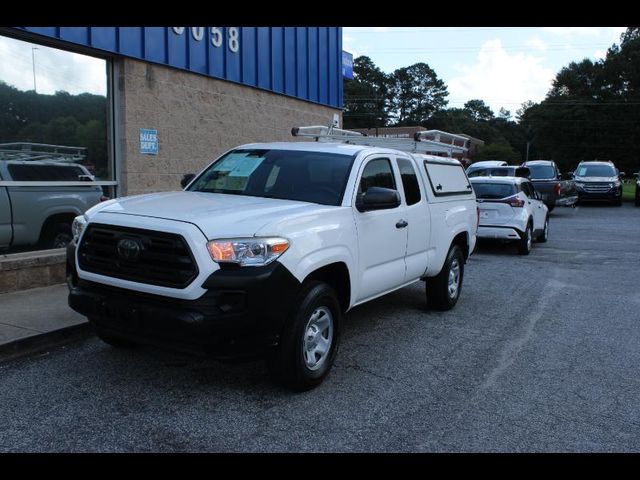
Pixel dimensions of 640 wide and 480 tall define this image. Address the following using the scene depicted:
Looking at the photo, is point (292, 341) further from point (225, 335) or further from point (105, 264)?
point (105, 264)

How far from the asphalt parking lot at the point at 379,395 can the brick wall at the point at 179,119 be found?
181 inches

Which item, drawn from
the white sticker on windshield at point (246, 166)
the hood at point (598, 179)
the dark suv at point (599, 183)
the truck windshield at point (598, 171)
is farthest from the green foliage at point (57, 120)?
the truck windshield at point (598, 171)

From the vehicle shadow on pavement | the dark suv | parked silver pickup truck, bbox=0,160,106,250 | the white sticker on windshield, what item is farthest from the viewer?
the dark suv

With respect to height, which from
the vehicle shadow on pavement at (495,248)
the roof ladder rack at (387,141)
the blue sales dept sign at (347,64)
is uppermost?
the blue sales dept sign at (347,64)

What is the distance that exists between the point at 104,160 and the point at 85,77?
1.25 metres

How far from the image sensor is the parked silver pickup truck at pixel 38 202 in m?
7.58

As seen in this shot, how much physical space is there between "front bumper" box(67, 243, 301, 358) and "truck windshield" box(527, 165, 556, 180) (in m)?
19.6

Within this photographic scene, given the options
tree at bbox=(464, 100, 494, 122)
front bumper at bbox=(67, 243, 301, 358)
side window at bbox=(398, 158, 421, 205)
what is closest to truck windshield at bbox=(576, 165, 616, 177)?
side window at bbox=(398, 158, 421, 205)

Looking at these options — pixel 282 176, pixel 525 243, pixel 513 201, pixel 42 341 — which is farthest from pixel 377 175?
pixel 525 243

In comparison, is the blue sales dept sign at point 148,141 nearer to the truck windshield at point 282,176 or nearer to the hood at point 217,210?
the truck windshield at point 282,176

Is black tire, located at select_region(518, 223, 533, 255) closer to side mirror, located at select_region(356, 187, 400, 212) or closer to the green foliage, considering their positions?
side mirror, located at select_region(356, 187, 400, 212)

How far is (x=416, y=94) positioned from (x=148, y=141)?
107 meters

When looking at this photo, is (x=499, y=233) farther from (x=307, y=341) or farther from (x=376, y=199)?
(x=307, y=341)

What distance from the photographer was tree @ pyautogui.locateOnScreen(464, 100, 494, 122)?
13866 centimetres
